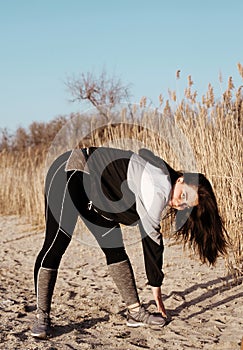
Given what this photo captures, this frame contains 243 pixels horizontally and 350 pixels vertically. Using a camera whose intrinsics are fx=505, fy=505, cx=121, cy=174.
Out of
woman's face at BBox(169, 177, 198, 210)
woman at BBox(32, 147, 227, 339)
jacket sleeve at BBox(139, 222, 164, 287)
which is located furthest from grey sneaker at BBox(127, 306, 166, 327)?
woman's face at BBox(169, 177, 198, 210)

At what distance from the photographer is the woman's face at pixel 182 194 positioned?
2816mm

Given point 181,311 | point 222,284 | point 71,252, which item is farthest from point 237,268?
point 71,252

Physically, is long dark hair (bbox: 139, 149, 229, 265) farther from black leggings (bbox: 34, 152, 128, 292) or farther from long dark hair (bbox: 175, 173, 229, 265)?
black leggings (bbox: 34, 152, 128, 292)

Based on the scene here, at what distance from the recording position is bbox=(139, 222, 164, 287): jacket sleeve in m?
2.86

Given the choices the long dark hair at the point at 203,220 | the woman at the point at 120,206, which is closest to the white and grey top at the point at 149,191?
the woman at the point at 120,206

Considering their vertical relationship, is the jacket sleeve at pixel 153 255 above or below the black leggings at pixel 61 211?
below

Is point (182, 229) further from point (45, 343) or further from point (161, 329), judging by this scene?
point (45, 343)

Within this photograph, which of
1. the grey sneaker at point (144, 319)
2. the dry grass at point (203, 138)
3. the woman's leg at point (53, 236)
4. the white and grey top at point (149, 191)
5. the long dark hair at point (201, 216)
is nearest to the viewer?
the white and grey top at point (149, 191)

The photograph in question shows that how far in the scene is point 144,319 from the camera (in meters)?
3.21

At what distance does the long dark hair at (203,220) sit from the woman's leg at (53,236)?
0.68m

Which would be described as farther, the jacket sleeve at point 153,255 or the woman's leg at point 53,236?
the woman's leg at point 53,236

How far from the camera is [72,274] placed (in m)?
4.91

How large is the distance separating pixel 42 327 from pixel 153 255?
0.82 metres

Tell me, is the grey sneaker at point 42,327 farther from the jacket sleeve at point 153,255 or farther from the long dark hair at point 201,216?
the long dark hair at point 201,216
